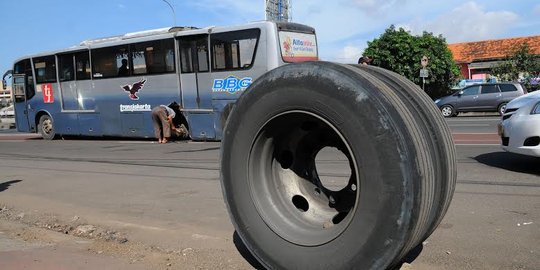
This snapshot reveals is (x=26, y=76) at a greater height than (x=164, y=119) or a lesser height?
greater

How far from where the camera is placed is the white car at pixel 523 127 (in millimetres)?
6973

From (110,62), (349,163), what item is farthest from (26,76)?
(349,163)

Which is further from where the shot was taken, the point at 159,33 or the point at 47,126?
the point at 47,126

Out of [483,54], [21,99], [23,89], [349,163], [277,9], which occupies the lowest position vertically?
[349,163]

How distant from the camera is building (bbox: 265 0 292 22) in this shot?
1795 inches

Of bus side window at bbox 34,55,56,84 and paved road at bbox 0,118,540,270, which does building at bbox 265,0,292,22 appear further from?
paved road at bbox 0,118,540,270

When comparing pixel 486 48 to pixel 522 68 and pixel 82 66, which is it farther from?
pixel 82 66

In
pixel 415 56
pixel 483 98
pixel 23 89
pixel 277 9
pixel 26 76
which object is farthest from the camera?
pixel 277 9

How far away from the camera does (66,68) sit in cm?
1723

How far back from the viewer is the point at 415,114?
2.93 m

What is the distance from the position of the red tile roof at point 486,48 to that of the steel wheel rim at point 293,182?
1880 inches

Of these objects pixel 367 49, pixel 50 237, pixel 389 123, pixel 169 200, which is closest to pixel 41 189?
pixel 169 200

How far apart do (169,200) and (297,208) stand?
3.45m

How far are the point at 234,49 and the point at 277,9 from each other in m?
37.8
